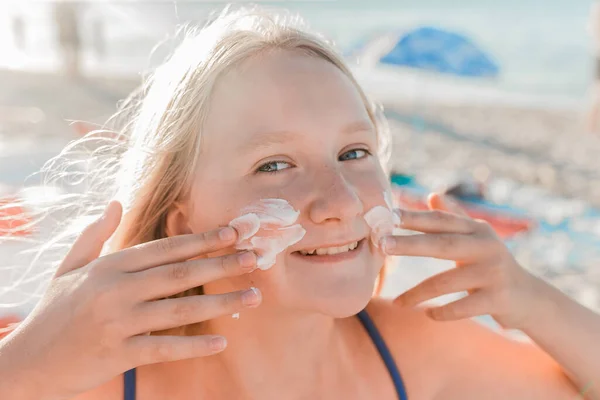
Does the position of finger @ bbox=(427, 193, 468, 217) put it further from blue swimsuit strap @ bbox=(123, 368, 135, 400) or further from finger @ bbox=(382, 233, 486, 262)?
blue swimsuit strap @ bbox=(123, 368, 135, 400)

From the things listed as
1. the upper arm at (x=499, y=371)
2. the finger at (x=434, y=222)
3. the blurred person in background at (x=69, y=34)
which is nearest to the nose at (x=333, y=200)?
the finger at (x=434, y=222)

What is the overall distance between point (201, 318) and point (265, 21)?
93 cm

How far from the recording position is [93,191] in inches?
85.9

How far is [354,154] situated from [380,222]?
0.20 meters

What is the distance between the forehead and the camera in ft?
5.24

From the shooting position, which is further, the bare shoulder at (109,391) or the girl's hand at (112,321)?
the bare shoulder at (109,391)

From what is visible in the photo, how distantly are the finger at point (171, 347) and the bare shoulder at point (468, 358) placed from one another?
2.49 ft

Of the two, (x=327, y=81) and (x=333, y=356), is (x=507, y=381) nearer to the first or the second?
(x=333, y=356)

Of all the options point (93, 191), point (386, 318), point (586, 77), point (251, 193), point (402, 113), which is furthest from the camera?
point (586, 77)

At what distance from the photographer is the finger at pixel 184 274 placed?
4.64 feet

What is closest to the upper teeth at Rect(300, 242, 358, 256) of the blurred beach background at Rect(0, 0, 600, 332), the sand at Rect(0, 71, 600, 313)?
the blurred beach background at Rect(0, 0, 600, 332)

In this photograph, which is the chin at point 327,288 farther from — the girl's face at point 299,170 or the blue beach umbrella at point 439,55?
the blue beach umbrella at point 439,55

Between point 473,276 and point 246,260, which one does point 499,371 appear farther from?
point 246,260

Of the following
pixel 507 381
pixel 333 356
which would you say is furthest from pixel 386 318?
pixel 507 381
